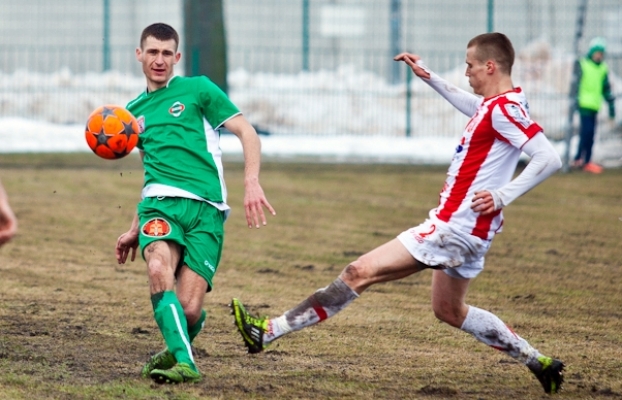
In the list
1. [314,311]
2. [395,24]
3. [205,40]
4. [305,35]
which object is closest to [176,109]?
[314,311]

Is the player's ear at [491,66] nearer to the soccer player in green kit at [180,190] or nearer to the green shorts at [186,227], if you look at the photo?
the soccer player in green kit at [180,190]

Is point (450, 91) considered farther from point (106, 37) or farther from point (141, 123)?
point (106, 37)

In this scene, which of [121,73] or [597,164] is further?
[121,73]

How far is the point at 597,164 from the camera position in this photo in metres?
20.5

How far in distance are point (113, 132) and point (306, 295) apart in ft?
10.2

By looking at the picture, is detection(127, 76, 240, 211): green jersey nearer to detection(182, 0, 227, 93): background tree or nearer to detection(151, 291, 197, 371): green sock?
detection(151, 291, 197, 371): green sock

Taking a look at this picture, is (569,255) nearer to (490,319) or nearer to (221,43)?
(490,319)

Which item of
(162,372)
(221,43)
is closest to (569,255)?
(162,372)

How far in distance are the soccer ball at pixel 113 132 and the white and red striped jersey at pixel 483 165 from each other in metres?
1.66

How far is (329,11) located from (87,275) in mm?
18573

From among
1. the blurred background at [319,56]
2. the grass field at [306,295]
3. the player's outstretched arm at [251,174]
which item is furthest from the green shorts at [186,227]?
the blurred background at [319,56]

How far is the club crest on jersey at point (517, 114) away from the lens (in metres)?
5.73

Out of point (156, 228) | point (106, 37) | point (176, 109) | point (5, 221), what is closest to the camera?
point (5, 221)

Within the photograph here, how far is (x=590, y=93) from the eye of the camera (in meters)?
19.3
